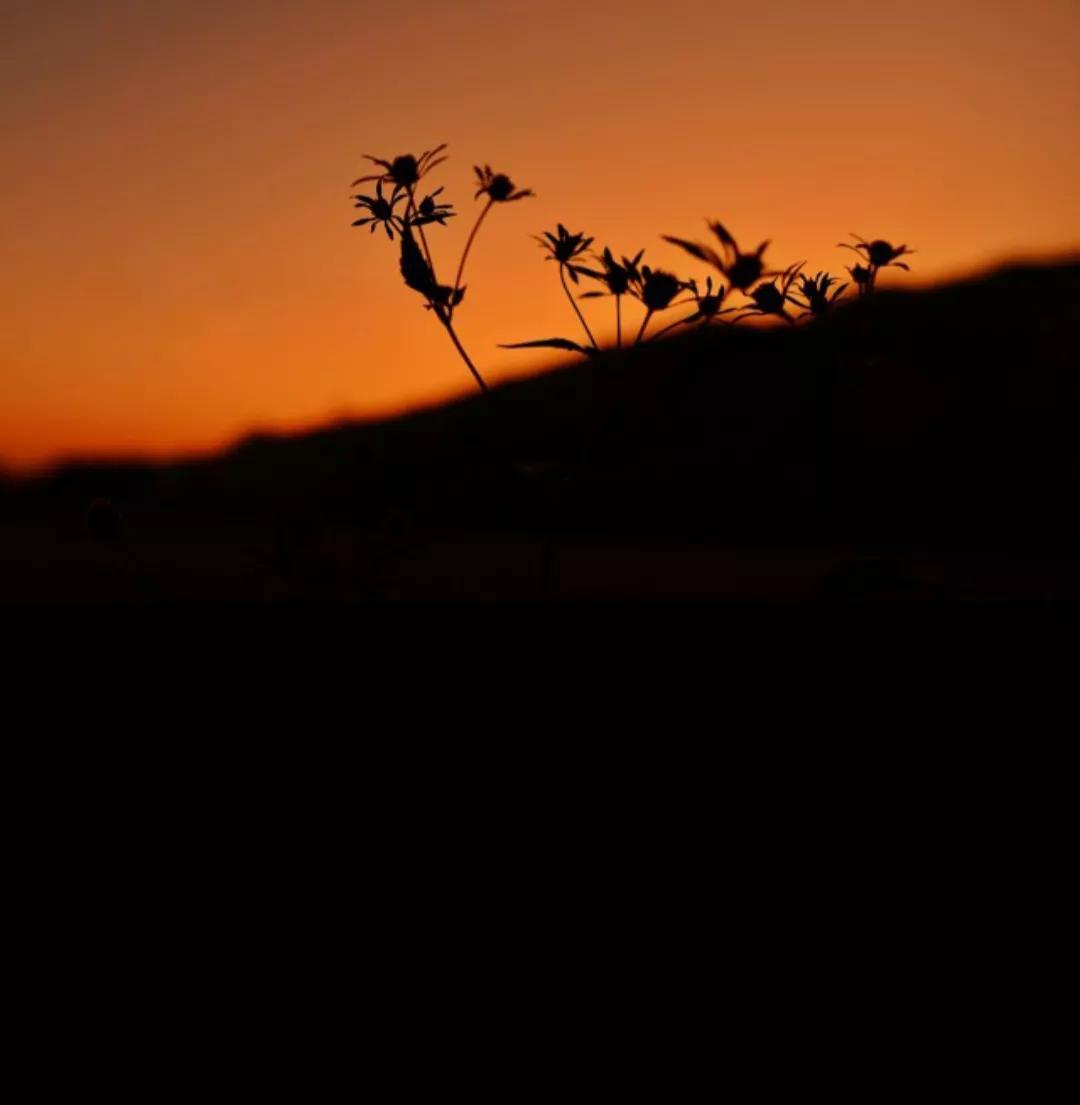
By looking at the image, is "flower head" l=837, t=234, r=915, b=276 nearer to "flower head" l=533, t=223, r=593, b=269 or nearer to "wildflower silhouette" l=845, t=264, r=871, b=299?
"wildflower silhouette" l=845, t=264, r=871, b=299

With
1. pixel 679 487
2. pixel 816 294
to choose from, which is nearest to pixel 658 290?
pixel 816 294

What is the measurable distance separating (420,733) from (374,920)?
0.16 meters

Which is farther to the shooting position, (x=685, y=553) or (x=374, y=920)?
(x=685, y=553)

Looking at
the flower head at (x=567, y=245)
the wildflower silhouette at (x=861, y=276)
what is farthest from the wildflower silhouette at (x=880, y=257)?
the flower head at (x=567, y=245)

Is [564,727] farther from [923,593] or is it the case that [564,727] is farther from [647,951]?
[923,593]

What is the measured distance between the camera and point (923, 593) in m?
1.27

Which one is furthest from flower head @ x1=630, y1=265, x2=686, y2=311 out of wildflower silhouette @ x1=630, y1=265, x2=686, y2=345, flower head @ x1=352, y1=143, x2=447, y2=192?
flower head @ x1=352, y1=143, x2=447, y2=192

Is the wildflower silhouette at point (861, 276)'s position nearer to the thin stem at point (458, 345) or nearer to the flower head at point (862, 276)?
the flower head at point (862, 276)

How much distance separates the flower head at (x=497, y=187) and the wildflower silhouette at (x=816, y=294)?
29 centimetres

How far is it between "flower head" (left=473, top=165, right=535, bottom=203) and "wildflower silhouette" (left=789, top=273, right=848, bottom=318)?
0.29 m

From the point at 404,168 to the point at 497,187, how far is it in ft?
0.30

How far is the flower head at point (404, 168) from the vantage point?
3.69 ft

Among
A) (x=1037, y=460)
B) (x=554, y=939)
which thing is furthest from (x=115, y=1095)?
(x=1037, y=460)

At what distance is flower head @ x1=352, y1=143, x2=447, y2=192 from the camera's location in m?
1.13
